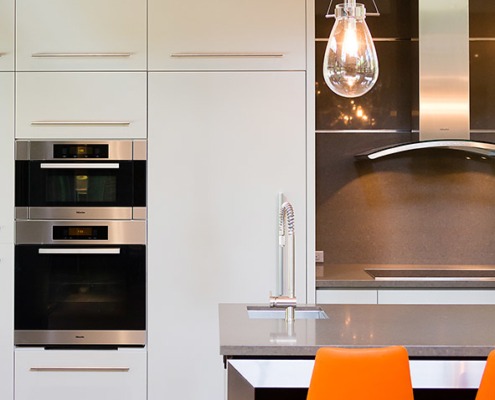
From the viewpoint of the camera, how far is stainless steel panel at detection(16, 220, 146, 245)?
337cm

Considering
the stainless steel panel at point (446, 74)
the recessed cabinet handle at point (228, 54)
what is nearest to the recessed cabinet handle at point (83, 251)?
the recessed cabinet handle at point (228, 54)

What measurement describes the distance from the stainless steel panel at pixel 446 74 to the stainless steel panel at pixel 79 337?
1.80m

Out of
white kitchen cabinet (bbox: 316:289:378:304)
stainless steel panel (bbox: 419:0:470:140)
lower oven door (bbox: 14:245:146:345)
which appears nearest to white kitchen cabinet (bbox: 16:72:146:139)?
lower oven door (bbox: 14:245:146:345)

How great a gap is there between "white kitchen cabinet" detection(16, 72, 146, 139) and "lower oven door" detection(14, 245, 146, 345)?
585 mm

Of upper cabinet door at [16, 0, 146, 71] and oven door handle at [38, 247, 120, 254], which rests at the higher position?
upper cabinet door at [16, 0, 146, 71]

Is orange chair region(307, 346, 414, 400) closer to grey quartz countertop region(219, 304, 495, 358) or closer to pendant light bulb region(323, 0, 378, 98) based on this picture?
grey quartz countertop region(219, 304, 495, 358)

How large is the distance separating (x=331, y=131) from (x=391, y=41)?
2.08 feet

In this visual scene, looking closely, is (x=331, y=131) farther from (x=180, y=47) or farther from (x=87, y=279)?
(x=87, y=279)

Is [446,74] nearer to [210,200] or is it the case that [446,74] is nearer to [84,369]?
[210,200]

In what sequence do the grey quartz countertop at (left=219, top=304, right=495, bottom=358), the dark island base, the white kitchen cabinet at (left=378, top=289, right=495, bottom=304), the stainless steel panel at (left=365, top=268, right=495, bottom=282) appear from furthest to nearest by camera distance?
the stainless steel panel at (left=365, top=268, right=495, bottom=282) → the white kitchen cabinet at (left=378, top=289, right=495, bottom=304) → the dark island base → the grey quartz countertop at (left=219, top=304, right=495, bottom=358)

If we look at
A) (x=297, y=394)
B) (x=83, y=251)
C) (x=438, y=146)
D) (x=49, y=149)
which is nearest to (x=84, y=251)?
(x=83, y=251)

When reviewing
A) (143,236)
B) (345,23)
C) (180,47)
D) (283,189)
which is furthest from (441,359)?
(180,47)

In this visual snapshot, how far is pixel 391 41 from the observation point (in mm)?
4035

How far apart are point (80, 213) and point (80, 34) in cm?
87
